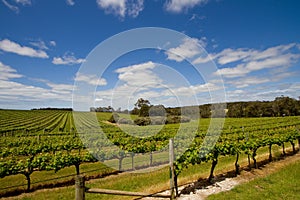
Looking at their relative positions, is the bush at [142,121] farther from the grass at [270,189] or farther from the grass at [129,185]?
the grass at [270,189]

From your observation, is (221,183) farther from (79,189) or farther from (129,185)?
(79,189)

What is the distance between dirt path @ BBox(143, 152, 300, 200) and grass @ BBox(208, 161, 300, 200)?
0.33 m

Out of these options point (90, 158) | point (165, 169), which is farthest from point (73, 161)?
point (165, 169)

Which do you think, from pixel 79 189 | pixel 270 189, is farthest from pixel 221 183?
pixel 79 189

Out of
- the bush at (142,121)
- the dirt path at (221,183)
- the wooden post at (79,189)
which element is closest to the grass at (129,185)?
the dirt path at (221,183)

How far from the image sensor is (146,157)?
15.0 meters

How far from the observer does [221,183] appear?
25.9ft

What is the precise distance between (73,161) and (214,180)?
6376mm

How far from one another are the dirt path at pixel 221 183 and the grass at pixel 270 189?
335 mm

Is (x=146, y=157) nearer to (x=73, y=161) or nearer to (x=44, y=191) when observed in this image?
(x=73, y=161)

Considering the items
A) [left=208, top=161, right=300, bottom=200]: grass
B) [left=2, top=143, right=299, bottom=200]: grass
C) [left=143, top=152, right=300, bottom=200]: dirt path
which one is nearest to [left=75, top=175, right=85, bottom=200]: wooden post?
[left=143, top=152, right=300, bottom=200]: dirt path

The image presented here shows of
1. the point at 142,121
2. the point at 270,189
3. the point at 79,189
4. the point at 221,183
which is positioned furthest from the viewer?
the point at 142,121

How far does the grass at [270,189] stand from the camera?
6.59 meters

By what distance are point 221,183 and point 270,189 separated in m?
1.55
